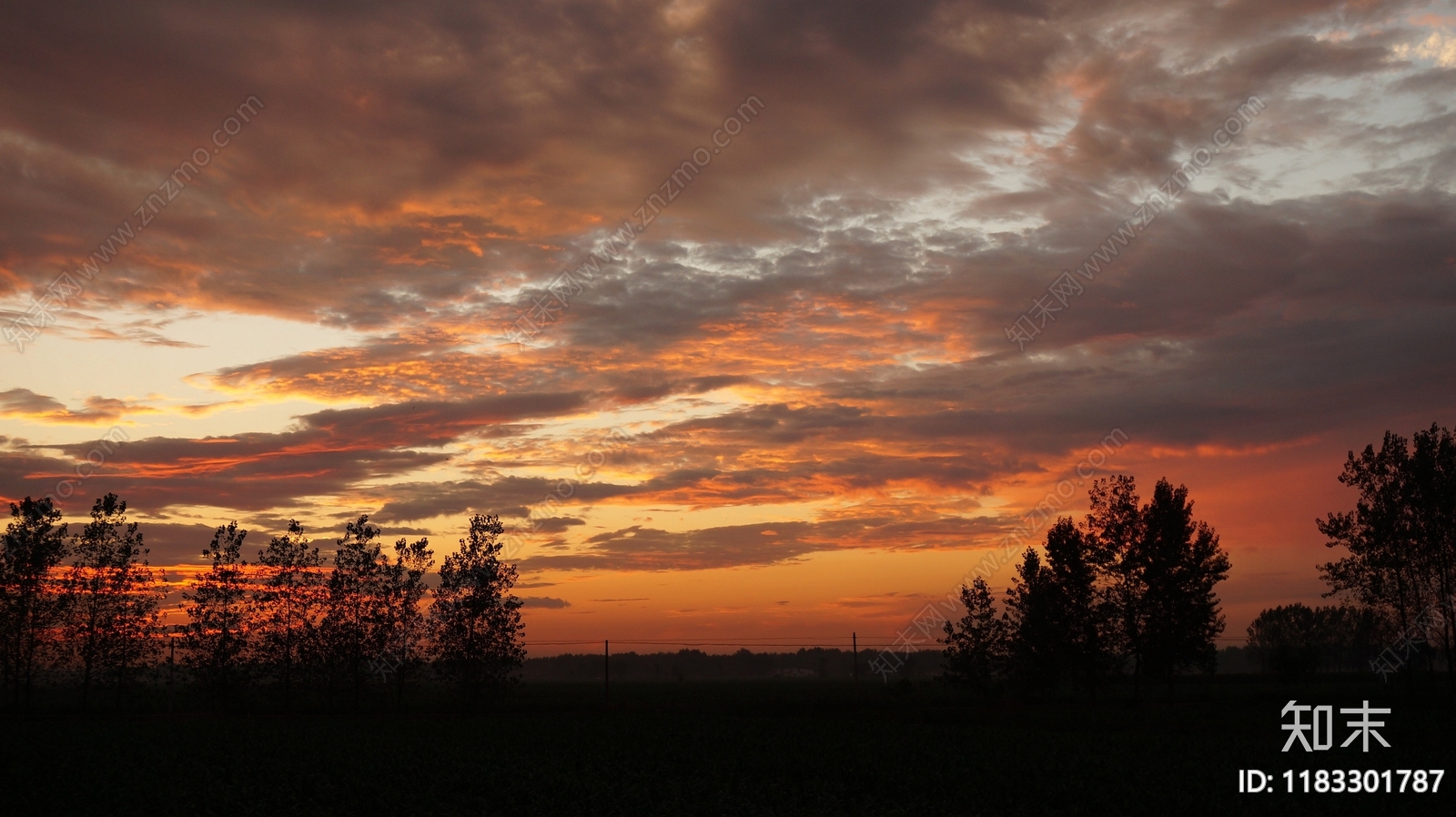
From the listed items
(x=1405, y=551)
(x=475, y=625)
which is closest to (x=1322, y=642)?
(x=1405, y=551)

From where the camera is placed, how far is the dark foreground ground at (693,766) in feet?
68.9

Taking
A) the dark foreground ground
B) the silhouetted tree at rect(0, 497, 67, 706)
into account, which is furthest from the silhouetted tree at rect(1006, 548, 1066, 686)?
the silhouetted tree at rect(0, 497, 67, 706)

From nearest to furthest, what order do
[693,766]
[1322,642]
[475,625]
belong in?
[693,766] < [475,625] < [1322,642]

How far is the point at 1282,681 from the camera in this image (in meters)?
78.6

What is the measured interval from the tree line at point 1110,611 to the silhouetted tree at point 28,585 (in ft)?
168

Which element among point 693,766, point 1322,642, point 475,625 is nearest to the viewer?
point 693,766

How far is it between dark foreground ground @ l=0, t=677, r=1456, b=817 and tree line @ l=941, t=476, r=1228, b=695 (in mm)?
15826

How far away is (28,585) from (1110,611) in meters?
61.9

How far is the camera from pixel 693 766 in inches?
1037

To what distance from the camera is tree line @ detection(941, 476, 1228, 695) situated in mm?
56156

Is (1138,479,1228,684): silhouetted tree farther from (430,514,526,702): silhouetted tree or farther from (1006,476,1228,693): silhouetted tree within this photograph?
(430,514,526,702): silhouetted tree

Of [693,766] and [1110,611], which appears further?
[1110,611]

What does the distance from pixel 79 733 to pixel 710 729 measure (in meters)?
23.2

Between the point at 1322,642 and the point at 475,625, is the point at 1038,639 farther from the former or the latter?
the point at 1322,642
